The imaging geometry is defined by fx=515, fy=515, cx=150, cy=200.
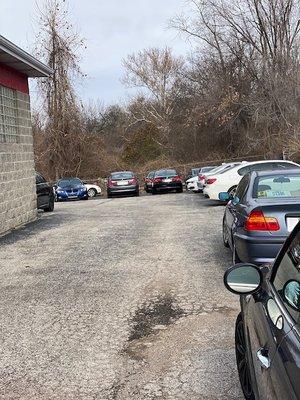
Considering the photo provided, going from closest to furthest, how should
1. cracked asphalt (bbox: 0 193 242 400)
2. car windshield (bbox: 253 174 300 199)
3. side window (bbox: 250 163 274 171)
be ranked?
cracked asphalt (bbox: 0 193 242 400)
car windshield (bbox: 253 174 300 199)
side window (bbox: 250 163 274 171)

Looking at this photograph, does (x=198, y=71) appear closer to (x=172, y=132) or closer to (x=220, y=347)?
(x=172, y=132)

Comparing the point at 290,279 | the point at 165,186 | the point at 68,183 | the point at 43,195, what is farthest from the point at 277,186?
the point at 68,183

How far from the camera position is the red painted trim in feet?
43.8

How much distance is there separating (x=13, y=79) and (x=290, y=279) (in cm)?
1315

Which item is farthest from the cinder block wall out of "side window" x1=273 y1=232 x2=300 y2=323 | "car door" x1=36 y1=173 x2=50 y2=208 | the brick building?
"side window" x1=273 y1=232 x2=300 y2=323

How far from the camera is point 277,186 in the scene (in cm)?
712

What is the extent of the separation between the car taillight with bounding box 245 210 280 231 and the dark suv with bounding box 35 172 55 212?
479 inches

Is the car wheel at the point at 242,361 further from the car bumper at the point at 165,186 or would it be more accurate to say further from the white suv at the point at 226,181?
the car bumper at the point at 165,186

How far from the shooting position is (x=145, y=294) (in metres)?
6.37

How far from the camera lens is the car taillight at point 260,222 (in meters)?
6.01

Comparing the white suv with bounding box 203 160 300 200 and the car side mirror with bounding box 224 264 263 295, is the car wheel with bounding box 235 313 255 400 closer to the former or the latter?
the car side mirror with bounding box 224 264 263 295

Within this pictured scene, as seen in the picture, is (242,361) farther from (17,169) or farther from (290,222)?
(17,169)

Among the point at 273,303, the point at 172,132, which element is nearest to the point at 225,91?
the point at 172,132

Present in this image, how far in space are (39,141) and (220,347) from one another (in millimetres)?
37148
